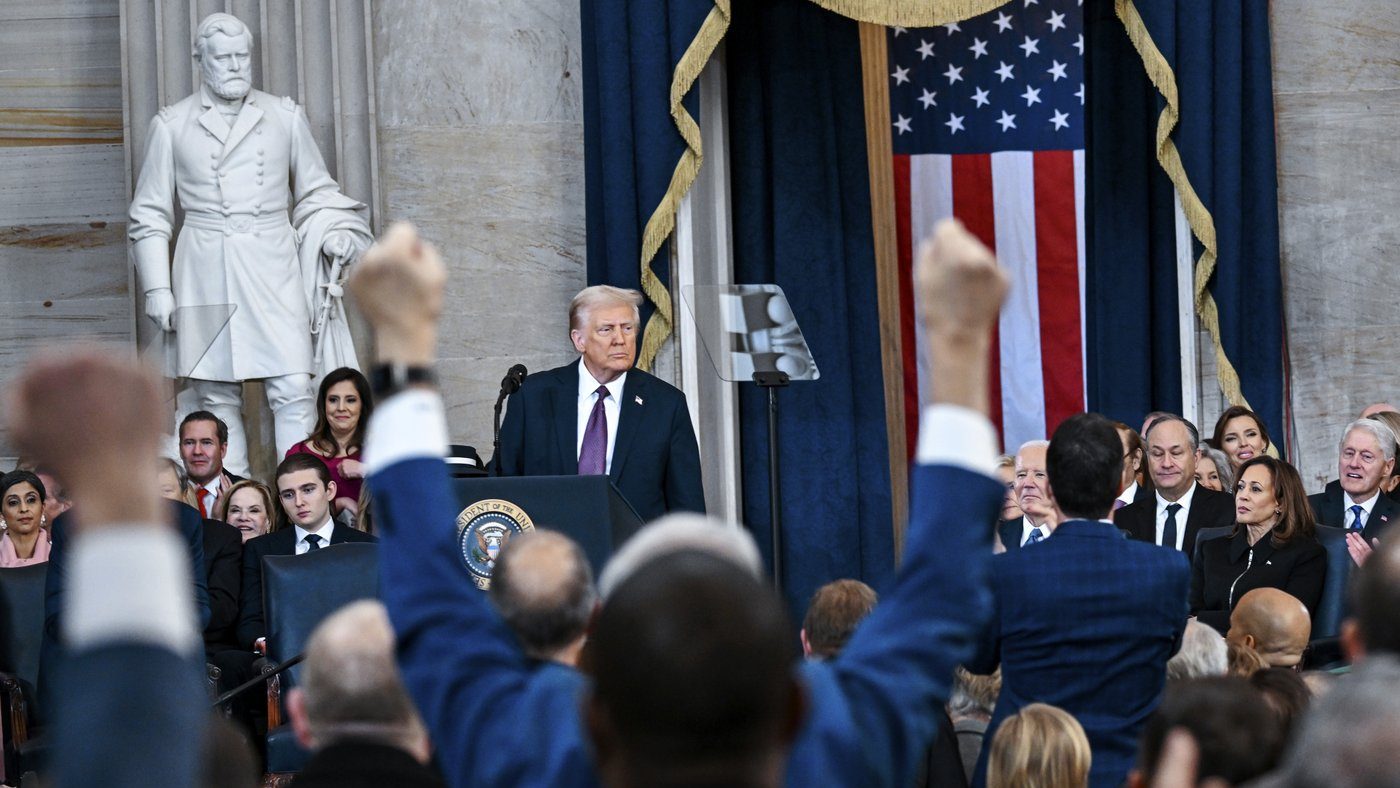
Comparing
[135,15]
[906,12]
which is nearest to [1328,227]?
[906,12]

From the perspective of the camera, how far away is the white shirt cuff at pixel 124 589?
41.4 inches

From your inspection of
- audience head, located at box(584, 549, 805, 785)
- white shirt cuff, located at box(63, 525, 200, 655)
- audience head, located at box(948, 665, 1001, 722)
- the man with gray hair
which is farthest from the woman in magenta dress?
white shirt cuff, located at box(63, 525, 200, 655)

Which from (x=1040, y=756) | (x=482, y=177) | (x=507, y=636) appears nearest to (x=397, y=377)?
(x=507, y=636)

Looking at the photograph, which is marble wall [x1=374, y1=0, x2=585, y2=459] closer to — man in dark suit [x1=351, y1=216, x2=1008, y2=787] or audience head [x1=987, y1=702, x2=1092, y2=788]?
audience head [x1=987, y1=702, x2=1092, y2=788]

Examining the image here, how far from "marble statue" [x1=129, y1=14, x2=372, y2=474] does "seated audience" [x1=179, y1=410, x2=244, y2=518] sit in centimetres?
49

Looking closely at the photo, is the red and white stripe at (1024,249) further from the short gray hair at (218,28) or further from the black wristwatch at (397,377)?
the black wristwatch at (397,377)

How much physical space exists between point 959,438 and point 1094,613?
1943 millimetres

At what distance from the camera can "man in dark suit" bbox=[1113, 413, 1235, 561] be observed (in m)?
6.70

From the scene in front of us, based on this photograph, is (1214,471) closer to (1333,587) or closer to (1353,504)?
(1353,504)

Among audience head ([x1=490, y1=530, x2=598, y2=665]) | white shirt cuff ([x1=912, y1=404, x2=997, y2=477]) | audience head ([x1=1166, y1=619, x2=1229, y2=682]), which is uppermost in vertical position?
white shirt cuff ([x1=912, y1=404, x2=997, y2=477])

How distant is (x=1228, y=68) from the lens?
26.9 feet

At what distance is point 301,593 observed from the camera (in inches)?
217

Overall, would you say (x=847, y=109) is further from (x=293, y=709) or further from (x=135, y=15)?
(x=293, y=709)

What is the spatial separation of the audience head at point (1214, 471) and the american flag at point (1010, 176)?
2.33 metres
